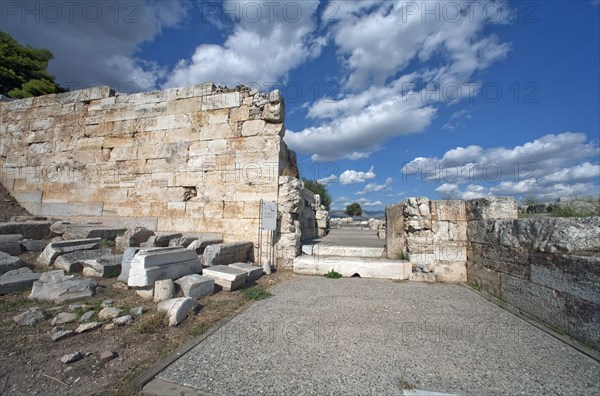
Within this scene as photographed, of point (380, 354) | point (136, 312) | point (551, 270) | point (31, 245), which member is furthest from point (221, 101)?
point (551, 270)

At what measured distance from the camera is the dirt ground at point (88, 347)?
7.25 ft

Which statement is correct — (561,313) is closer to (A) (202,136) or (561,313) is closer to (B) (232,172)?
(B) (232,172)

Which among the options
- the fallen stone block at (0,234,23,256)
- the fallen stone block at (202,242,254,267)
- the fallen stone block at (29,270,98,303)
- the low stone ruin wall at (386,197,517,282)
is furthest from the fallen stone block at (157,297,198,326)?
the low stone ruin wall at (386,197,517,282)

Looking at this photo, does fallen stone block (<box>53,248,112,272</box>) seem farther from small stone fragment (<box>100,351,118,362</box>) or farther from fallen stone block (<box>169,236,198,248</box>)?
small stone fragment (<box>100,351,118,362</box>)

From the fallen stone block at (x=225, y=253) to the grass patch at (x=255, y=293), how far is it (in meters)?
1.11

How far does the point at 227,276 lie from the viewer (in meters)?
4.95

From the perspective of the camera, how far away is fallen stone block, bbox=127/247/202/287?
441cm

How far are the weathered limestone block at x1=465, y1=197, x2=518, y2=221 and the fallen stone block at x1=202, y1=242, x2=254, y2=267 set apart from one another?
16.6ft

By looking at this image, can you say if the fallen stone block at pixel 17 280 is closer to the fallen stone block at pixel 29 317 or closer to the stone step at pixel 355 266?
the fallen stone block at pixel 29 317

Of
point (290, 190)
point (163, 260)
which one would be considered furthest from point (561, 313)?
point (163, 260)

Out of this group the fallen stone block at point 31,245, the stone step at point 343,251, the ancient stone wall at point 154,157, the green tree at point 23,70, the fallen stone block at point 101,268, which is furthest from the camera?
the green tree at point 23,70

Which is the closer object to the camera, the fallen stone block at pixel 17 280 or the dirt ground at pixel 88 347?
the dirt ground at pixel 88 347

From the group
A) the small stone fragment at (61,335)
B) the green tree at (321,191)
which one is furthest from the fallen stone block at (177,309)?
the green tree at (321,191)

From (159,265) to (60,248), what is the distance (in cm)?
236
